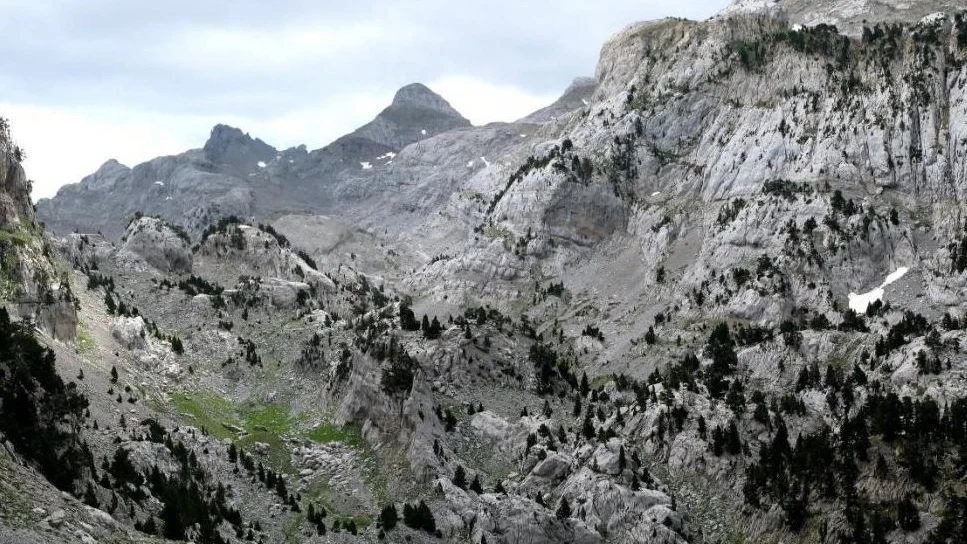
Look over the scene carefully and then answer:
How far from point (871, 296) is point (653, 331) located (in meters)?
30.1

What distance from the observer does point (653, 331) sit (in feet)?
420

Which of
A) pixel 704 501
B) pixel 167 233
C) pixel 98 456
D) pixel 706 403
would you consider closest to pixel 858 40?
pixel 706 403

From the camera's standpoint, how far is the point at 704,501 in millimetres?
77875

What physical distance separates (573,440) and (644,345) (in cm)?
4027

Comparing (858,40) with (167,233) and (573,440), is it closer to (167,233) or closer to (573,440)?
(573,440)

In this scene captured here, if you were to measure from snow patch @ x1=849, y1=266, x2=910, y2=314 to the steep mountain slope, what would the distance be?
87cm

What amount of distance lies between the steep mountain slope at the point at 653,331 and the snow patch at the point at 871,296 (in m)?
0.87

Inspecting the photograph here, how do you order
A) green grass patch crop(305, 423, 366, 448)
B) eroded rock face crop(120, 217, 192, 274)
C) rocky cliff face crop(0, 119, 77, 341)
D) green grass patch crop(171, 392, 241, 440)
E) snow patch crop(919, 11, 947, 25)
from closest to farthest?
1. green grass patch crop(305, 423, 366, 448)
2. green grass patch crop(171, 392, 241, 440)
3. rocky cliff face crop(0, 119, 77, 341)
4. eroded rock face crop(120, 217, 192, 274)
5. snow patch crop(919, 11, 947, 25)

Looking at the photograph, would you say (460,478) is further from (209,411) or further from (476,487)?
(209,411)

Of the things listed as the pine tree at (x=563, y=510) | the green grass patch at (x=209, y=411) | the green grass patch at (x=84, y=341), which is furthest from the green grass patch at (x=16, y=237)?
the pine tree at (x=563, y=510)

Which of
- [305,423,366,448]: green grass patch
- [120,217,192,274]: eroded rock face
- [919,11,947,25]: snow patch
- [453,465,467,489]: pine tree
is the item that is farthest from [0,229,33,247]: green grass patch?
[919,11,947,25]: snow patch

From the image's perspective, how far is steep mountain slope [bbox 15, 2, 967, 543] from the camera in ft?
240

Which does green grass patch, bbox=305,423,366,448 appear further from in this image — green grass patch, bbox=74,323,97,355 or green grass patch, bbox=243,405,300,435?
green grass patch, bbox=74,323,97,355

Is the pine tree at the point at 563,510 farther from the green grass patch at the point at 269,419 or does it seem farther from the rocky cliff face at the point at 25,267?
the rocky cliff face at the point at 25,267
